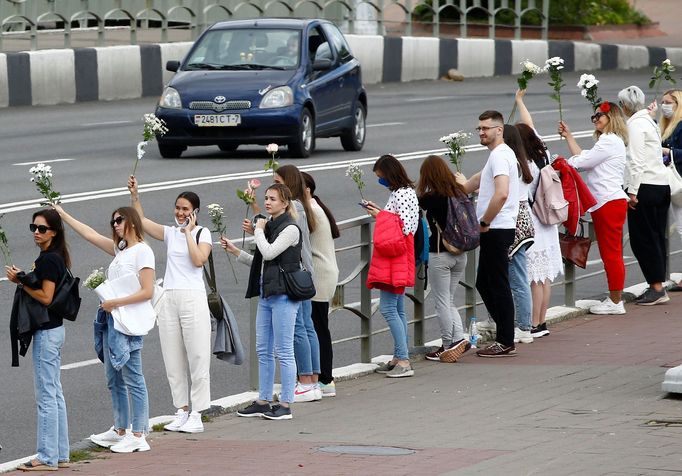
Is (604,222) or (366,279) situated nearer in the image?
(366,279)

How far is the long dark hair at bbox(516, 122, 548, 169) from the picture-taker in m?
12.3

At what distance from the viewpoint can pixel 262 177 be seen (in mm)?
20469

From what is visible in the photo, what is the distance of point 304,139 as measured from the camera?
882 inches

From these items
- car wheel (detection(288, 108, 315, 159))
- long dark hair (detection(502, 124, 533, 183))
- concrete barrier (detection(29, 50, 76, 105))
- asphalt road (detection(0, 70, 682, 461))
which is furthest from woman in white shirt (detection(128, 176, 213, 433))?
concrete barrier (detection(29, 50, 76, 105))

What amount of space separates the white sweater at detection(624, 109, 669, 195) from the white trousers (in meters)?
5.46

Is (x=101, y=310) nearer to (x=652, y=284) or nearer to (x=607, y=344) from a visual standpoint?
(x=607, y=344)

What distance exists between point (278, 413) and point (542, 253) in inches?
138

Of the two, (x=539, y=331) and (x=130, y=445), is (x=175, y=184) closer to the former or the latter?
(x=539, y=331)

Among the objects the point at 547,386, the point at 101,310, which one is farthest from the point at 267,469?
the point at 547,386

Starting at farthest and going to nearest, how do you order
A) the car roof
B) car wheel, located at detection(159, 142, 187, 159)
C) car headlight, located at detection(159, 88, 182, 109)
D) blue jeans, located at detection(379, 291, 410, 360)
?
1. the car roof
2. car wheel, located at detection(159, 142, 187, 159)
3. car headlight, located at detection(159, 88, 182, 109)
4. blue jeans, located at detection(379, 291, 410, 360)

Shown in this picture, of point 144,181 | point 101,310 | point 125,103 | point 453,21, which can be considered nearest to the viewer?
point 101,310

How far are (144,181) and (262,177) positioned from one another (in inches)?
58.3

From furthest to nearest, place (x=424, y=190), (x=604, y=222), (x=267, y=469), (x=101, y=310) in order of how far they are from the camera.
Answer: (x=604, y=222) < (x=424, y=190) < (x=101, y=310) < (x=267, y=469)

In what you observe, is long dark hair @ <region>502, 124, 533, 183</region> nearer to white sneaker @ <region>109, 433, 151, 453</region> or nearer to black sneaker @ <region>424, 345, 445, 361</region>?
black sneaker @ <region>424, 345, 445, 361</region>
